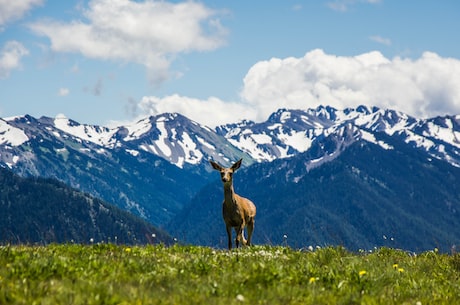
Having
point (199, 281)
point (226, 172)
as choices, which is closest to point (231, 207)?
point (226, 172)

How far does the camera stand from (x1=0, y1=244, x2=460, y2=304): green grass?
29.5ft

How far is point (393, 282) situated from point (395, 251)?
740 centimetres

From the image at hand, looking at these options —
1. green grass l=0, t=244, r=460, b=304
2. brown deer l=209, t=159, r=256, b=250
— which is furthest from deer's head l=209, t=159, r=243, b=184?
green grass l=0, t=244, r=460, b=304

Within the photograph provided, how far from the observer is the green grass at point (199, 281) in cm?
898

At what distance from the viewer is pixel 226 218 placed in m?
21.7

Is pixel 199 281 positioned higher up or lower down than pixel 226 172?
lower down

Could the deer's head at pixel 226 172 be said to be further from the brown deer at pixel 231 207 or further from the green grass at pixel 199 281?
the green grass at pixel 199 281

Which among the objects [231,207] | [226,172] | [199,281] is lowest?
[199,281]

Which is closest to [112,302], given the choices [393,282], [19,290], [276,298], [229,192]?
[19,290]

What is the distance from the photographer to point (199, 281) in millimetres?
10617

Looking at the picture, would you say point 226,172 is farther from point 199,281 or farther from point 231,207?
point 199,281

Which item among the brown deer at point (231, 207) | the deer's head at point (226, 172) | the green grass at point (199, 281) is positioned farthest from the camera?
the brown deer at point (231, 207)

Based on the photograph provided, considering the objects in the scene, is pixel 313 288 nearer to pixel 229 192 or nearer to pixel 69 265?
pixel 69 265

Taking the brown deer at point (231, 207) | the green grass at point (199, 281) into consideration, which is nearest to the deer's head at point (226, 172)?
the brown deer at point (231, 207)
